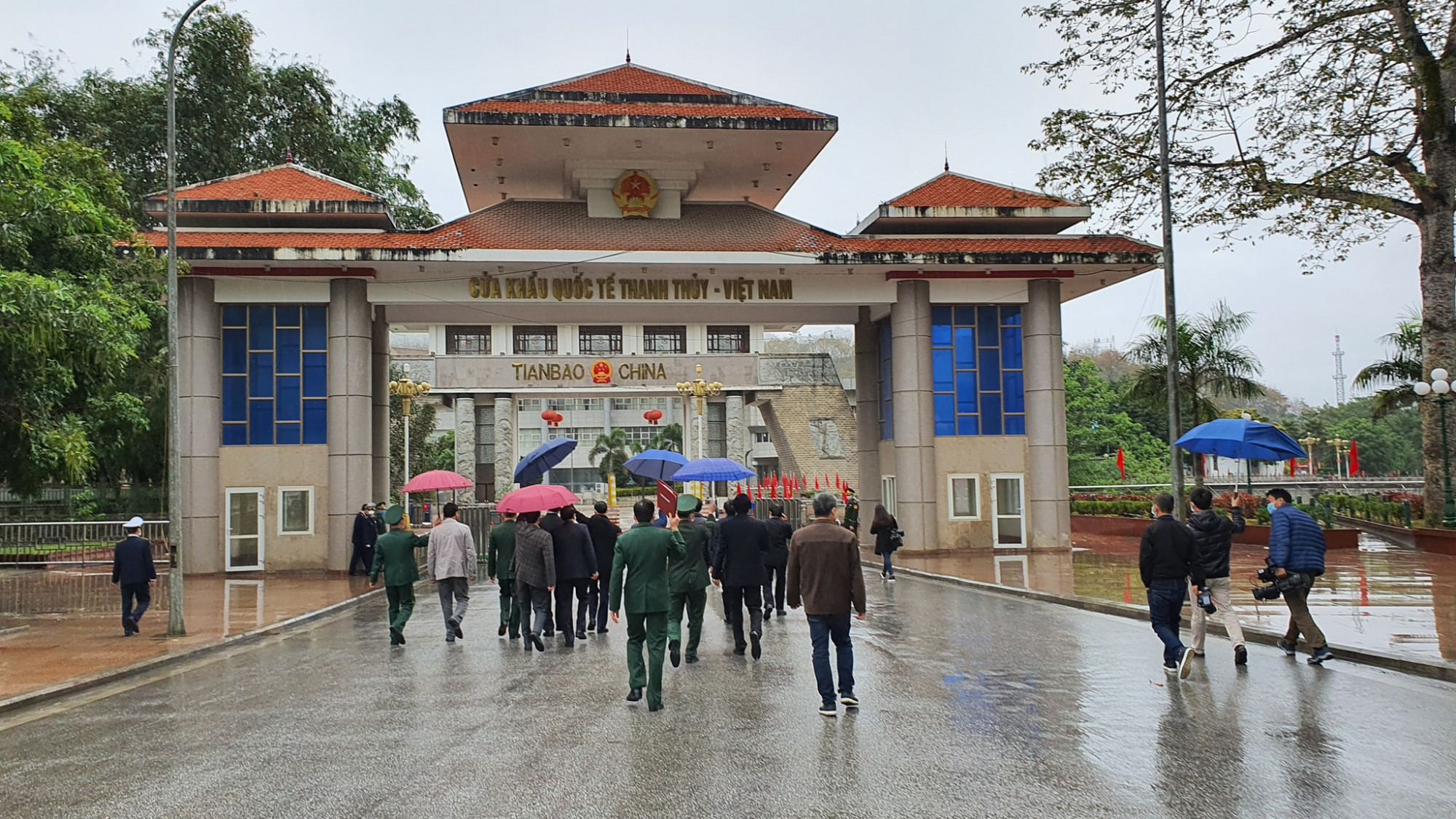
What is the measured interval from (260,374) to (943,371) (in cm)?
1611

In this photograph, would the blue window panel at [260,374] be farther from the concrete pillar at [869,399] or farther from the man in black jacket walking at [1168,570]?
the man in black jacket walking at [1168,570]

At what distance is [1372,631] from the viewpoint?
12359 millimetres

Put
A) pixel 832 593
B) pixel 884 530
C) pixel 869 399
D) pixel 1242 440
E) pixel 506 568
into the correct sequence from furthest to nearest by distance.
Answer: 1. pixel 869 399
2. pixel 884 530
3. pixel 1242 440
4. pixel 506 568
5. pixel 832 593

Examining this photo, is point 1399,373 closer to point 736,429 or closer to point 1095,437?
point 1095,437

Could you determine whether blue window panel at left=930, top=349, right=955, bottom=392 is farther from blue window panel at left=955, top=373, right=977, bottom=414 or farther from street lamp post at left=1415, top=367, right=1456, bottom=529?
street lamp post at left=1415, top=367, right=1456, bottom=529

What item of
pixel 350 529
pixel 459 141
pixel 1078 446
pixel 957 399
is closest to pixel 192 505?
pixel 350 529

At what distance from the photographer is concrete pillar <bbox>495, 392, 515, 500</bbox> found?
173ft

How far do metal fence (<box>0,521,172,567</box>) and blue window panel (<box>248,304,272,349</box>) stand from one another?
5664 mm

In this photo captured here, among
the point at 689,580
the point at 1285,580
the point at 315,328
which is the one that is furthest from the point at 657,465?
the point at 1285,580

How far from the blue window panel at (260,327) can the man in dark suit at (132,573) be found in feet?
34.8

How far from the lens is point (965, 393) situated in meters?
27.4

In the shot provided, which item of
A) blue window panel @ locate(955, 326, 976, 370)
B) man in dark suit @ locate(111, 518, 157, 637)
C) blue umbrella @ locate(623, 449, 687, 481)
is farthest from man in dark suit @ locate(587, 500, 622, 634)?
blue window panel @ locate(955, 326, 976, 370)

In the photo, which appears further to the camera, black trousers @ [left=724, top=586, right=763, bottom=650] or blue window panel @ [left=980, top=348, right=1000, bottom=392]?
blue window panel @ [left=980, top=348, right=1000, bottom=392]

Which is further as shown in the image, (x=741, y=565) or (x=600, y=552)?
(x=600, y=552)
